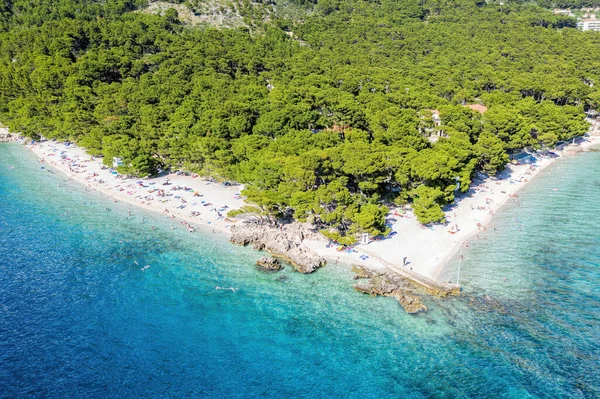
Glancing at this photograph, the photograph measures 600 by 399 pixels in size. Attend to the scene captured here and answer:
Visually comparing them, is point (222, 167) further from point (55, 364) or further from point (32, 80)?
point (32, 80)

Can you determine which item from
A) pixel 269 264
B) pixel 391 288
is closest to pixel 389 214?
pixel 391 288

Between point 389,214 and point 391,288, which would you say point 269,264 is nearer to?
point 391,288

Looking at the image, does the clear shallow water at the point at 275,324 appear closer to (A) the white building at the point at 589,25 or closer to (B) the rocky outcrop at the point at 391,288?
(B) the rocky outcrop at the point at 391,288

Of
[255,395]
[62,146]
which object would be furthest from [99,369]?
[62,146]

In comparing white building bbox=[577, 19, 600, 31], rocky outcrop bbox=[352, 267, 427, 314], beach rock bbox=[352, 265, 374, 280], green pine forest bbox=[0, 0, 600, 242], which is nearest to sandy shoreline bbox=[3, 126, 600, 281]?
beach rock bbox=[352, 265, 374, 280]

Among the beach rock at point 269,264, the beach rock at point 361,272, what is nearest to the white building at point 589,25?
the beach rock at point 361,272

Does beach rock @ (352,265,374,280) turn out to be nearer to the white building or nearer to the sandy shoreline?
the sandy shoreline
